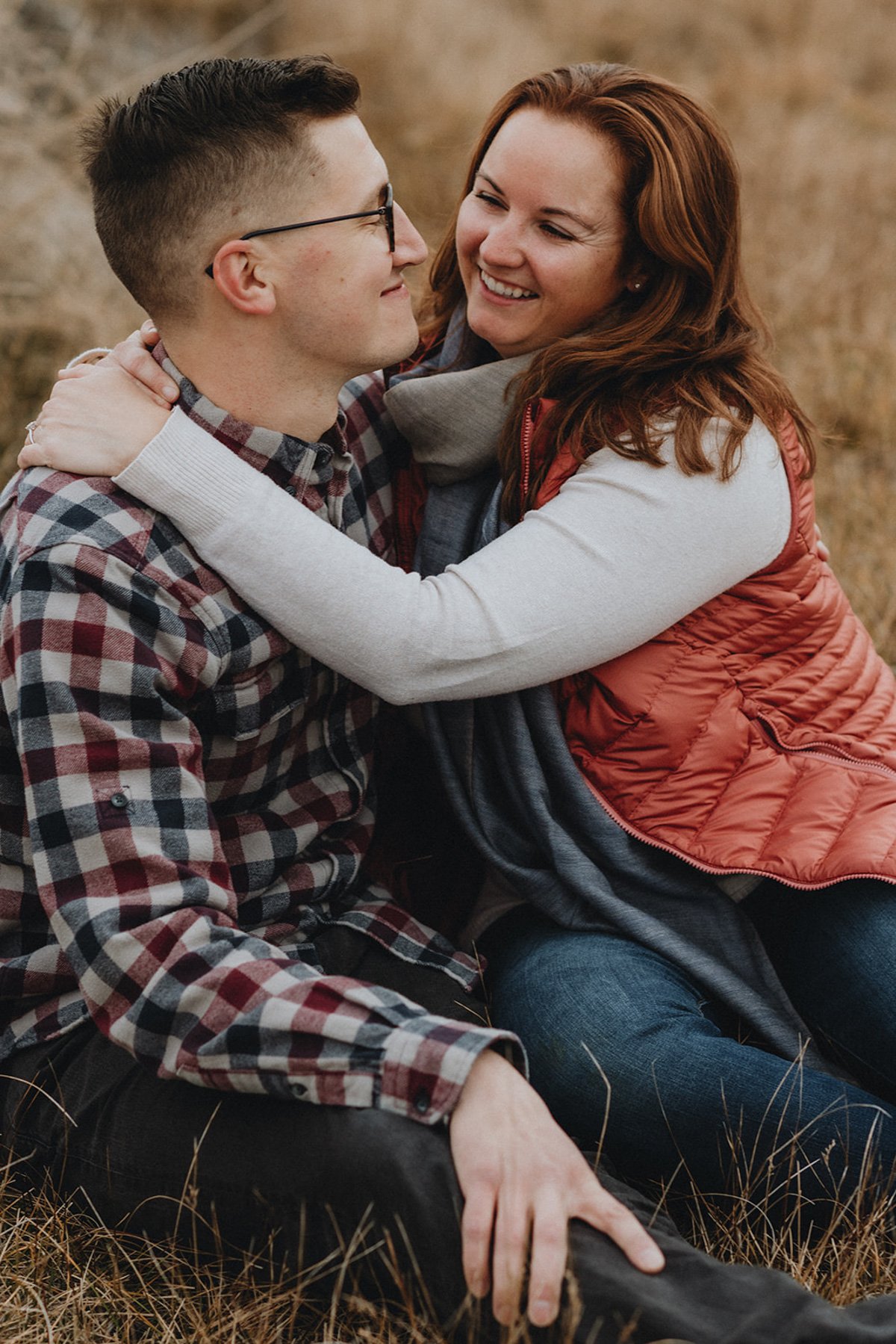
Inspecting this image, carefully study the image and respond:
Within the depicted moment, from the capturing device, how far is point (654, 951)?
2443 mm

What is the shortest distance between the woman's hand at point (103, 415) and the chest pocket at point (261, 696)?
41 cm

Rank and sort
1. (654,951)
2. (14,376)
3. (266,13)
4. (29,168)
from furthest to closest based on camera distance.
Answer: (266,13)
(29,168)
(14,376)
(654,951)

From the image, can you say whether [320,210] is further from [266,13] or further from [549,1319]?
→ [266,13]

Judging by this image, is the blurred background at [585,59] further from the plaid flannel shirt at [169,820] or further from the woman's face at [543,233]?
the plaid flannel shirt at [169,820]

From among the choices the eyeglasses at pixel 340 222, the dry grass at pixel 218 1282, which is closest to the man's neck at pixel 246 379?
the eyeglasses at pixel 340 222

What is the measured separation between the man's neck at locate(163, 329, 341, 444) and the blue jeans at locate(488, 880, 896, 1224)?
109cm

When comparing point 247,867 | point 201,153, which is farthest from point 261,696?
point 201,153

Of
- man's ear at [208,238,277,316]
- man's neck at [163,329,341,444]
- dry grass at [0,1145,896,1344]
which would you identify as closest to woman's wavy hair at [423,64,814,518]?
man's neck at [163,329,341,444]

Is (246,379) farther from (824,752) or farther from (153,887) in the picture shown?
(824,752)

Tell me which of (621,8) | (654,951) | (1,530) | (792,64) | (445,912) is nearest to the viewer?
(1,530)

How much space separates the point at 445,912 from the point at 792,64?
8.57 meters

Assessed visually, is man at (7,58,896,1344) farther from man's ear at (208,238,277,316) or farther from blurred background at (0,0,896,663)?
blurred background at (0,0,896,663)

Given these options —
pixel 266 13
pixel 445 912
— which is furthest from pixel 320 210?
pixel 266 13

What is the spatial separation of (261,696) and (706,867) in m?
0.86
